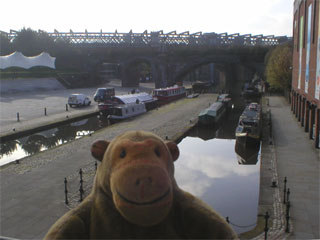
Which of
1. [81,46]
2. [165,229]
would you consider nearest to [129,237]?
[165,229]

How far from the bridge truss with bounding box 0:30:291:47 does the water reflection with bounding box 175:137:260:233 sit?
55766 millimetres

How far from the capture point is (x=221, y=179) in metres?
16.5

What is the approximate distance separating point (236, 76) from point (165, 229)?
269ft

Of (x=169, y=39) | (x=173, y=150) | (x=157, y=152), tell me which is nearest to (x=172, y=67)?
(x=169, y=39)

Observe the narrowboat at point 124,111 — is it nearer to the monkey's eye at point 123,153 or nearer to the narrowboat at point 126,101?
the narrowboat at point 126,101

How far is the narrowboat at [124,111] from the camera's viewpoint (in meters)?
31.8

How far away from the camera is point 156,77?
7356 cm

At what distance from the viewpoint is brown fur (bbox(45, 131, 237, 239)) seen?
355 cm

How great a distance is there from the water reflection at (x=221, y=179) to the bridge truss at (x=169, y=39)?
2196 inches

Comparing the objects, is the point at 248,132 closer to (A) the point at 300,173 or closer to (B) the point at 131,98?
(A) the point at 300,173

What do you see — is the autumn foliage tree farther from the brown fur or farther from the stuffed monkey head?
the stuffed monkey head

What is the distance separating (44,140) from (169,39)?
5844cm

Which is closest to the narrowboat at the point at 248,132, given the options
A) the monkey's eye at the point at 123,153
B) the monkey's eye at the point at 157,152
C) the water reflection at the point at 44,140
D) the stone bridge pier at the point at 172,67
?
the water reflection at the point at 44,140

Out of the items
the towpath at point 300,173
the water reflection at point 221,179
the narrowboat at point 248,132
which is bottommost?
the water reflection at point 221,179
